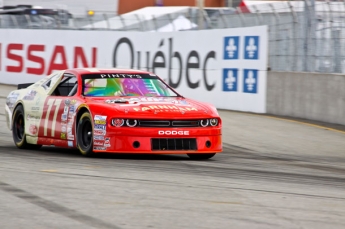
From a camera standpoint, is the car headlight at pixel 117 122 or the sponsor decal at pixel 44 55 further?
the sponsor decal at pixel 44 55

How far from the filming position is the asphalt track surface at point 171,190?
6363mm

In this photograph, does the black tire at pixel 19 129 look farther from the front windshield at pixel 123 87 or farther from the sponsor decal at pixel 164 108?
the sponsor decal at pixel 164 108

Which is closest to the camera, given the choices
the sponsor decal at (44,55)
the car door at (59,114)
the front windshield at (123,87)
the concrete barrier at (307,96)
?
the car door at (59,114)

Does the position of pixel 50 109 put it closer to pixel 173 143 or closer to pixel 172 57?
pixel 173 143

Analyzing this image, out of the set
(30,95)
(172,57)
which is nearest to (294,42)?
(172,57)

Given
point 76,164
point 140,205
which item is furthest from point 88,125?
point 140,205

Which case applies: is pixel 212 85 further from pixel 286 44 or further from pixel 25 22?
pixel 25 22

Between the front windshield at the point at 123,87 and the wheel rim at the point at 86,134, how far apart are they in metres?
0.59

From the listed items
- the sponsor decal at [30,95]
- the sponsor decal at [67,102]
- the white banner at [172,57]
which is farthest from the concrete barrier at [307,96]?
the sponsor decal at [67,102]

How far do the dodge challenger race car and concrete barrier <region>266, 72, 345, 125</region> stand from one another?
6.68 metres

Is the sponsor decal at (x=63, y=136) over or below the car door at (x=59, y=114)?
below

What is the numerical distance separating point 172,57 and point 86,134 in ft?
40.8

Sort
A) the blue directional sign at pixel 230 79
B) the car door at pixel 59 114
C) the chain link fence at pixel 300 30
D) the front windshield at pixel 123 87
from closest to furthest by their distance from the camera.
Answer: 1. the car door at pixel 59 114
2. the front windshield at pixel 123 87
3. the chain link fence at pixel 300 30
4. the blue directional sign at pixel 230 79

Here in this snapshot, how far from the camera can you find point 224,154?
12102 millimetres
